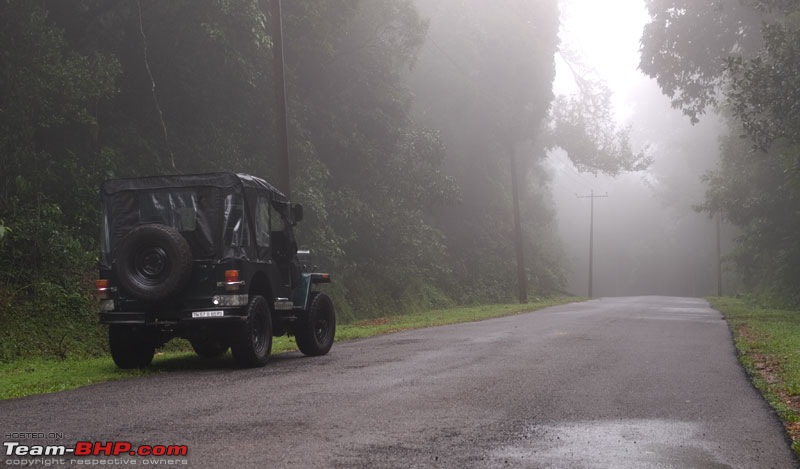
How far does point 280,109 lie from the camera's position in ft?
62.4

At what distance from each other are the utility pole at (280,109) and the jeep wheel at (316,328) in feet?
18.2

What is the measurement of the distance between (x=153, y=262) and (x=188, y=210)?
2.91 ft

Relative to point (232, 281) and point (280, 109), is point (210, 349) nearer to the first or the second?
point (232, 281)

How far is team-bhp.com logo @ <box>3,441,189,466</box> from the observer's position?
5.55 metres

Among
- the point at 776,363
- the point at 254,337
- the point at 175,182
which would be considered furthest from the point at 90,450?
the point at 776,363

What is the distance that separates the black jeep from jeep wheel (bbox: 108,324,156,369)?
0.05ft

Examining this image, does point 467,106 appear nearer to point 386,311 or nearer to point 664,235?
point 386,311

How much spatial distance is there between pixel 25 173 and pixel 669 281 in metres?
89.3

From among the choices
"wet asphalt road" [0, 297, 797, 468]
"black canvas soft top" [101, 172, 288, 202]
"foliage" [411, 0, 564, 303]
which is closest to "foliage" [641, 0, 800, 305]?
"wet asphalt road" [0, 297, 797, 468]

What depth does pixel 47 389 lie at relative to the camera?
938cm

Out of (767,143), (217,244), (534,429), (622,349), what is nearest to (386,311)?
(767,143)

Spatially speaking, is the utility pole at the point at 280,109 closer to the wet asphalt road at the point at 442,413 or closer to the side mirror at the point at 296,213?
the side mirror at the point at 296,213

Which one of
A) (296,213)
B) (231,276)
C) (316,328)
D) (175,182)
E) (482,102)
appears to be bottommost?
(316,328)

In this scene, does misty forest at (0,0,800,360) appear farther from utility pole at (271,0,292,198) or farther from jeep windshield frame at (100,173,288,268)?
jeep windshield frame at (100,173,288,268)
